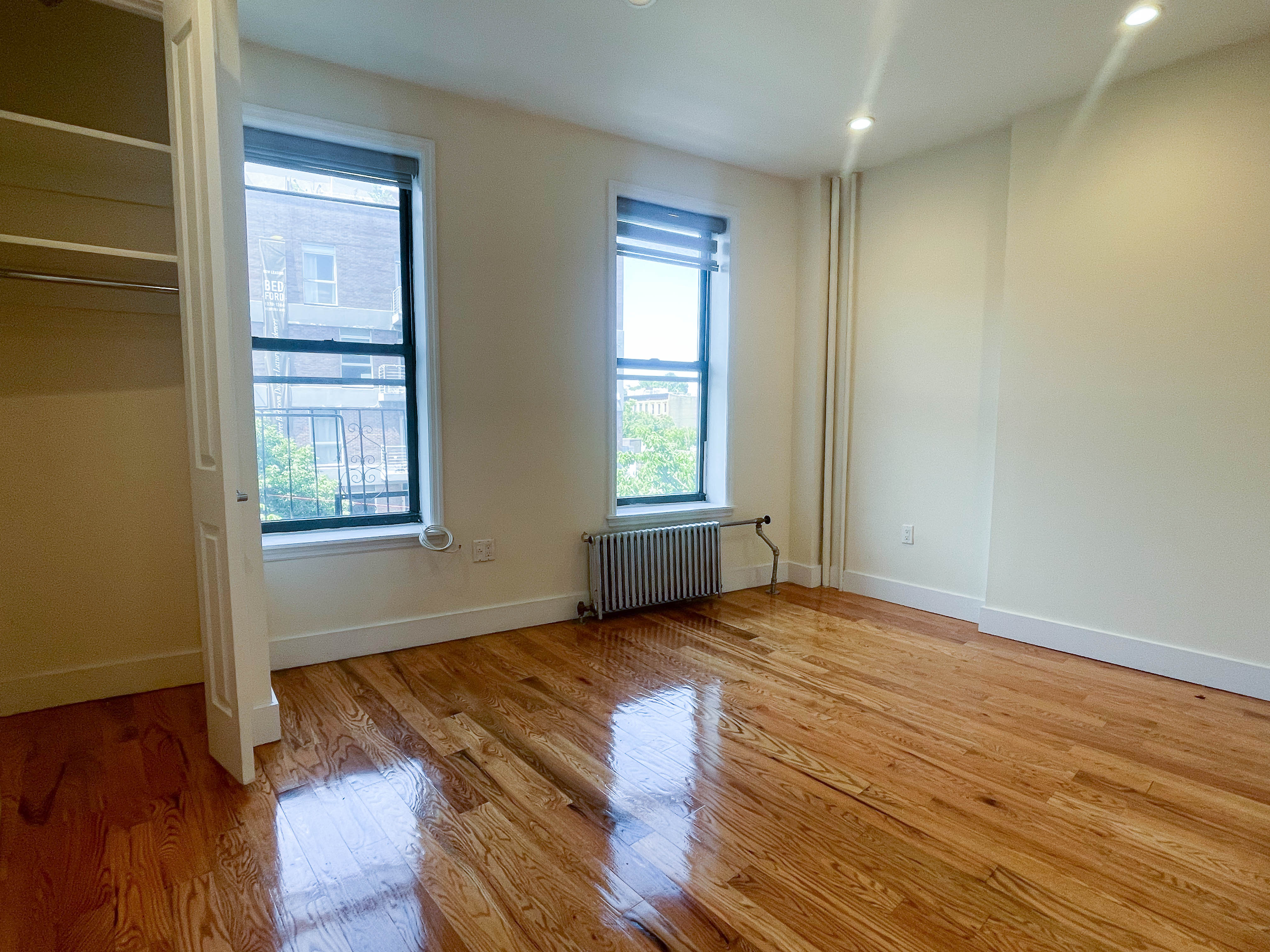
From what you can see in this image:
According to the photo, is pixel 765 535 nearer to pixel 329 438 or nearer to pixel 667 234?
pixel 667 234

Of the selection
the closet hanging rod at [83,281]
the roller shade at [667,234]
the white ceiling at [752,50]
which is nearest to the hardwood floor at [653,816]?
the closet hanging rod at [83,281]

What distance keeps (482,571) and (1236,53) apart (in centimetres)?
401

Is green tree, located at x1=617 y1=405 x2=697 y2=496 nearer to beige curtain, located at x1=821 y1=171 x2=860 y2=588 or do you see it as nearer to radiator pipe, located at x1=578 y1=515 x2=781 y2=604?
radiator pipe, located at x1=578 y1=515 x2=781 y2=604

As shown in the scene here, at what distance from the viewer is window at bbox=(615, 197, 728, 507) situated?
3902 mm

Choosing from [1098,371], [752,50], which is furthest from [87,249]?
[1098,371]

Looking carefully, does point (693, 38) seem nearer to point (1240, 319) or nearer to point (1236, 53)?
point (1236, 53)

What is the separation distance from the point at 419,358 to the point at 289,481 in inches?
32.4

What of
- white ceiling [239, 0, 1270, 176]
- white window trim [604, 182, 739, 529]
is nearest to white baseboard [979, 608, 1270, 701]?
white window trim [604, 182, 739, 529]

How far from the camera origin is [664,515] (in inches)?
158

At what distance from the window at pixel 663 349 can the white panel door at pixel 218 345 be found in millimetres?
2013

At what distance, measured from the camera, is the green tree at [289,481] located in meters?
2.92

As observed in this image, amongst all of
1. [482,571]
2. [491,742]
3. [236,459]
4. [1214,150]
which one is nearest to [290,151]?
[236,459]

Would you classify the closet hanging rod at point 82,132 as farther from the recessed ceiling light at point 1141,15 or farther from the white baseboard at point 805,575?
the white baseboard at point 805,575

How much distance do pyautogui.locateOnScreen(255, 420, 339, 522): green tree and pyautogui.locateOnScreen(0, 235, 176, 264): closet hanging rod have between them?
0.86 metres
